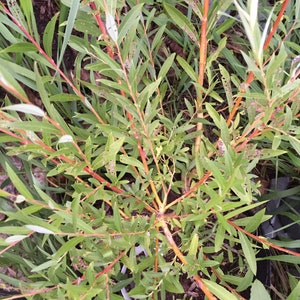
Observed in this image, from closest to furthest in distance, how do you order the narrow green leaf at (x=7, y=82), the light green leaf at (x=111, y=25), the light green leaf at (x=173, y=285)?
the narrow green leaf at (x=7, y=82) → the light green leaf at (x=111, y=25) → the light green leaf at (x=173, y=285)

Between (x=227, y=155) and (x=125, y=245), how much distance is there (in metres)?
0.24

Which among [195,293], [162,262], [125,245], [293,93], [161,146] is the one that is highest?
[293,93]

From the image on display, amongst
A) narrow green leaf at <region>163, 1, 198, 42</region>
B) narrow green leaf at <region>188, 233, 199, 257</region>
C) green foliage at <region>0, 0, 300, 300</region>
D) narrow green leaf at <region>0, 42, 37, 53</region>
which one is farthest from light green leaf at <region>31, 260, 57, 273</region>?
narrow green leaf at <region>163, 1, 198, 42</region>

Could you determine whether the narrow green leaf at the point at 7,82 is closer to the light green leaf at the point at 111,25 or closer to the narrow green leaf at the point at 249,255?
the light green leaf at the point at 111,25


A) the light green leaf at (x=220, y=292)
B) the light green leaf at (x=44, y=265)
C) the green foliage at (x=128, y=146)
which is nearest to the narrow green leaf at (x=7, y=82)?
the green foliage at (x=128, y=146)

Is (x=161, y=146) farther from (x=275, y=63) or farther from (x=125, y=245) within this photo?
(x=275, y=63)

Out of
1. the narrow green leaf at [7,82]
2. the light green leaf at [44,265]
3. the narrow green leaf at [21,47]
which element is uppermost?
the narrow green leaf at [7,82]

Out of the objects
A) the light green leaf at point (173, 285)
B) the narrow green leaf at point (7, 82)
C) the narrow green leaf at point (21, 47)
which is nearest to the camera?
the narrow green leaf at point (7, 82)

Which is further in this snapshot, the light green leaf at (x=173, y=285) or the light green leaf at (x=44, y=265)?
the light green leaf at (x=173, y=285)

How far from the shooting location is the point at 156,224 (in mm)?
826

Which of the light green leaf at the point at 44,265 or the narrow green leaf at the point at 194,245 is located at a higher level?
the light green leaf at the point at 44,265

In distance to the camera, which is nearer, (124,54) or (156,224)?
(124,54)

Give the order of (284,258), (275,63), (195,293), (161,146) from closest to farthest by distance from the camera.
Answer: (275,63)
(161,146)
(284,258)
(195,293)

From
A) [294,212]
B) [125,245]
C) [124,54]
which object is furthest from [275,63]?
[294,212]
